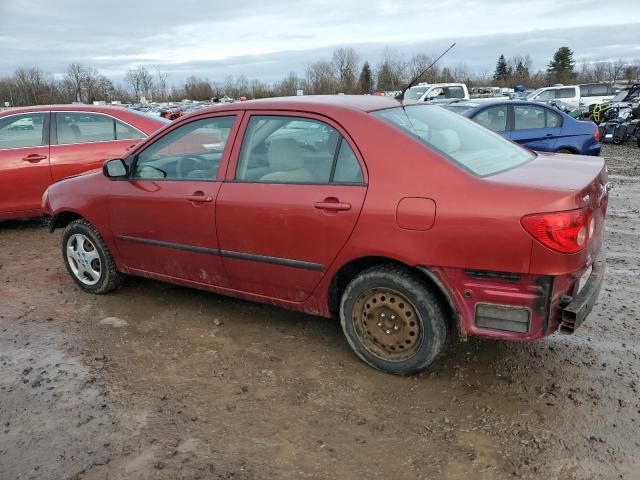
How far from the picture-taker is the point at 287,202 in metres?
3.33

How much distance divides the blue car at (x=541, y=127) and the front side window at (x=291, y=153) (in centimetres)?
686

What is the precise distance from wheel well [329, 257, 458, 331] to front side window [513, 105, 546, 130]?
23.2 feet

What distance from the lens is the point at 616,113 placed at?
58.1ft

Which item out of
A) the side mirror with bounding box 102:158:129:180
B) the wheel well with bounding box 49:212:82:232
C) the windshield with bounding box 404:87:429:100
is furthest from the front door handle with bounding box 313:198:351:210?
the windshield with bounding box 404:87:429:100

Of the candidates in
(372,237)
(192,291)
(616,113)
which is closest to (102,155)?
(192,291)

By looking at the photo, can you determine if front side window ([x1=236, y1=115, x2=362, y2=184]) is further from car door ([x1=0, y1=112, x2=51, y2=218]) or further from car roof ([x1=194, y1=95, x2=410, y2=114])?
car door ([x1=0, y1=112, x2=51, y2=218])

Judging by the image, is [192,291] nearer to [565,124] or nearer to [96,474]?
[96,474]

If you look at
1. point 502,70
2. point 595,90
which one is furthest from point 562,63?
point 595,90

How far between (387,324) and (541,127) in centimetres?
746

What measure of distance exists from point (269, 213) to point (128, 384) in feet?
4.41

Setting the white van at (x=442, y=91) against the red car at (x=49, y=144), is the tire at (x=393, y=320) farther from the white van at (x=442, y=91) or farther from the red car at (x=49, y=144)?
the white van at (x=442, y=91)

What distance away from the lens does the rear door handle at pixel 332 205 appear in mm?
3128

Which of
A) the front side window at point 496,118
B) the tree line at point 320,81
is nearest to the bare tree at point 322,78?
the tree line at point 320,81

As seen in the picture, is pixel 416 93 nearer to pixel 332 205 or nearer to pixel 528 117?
pixel 528 117
